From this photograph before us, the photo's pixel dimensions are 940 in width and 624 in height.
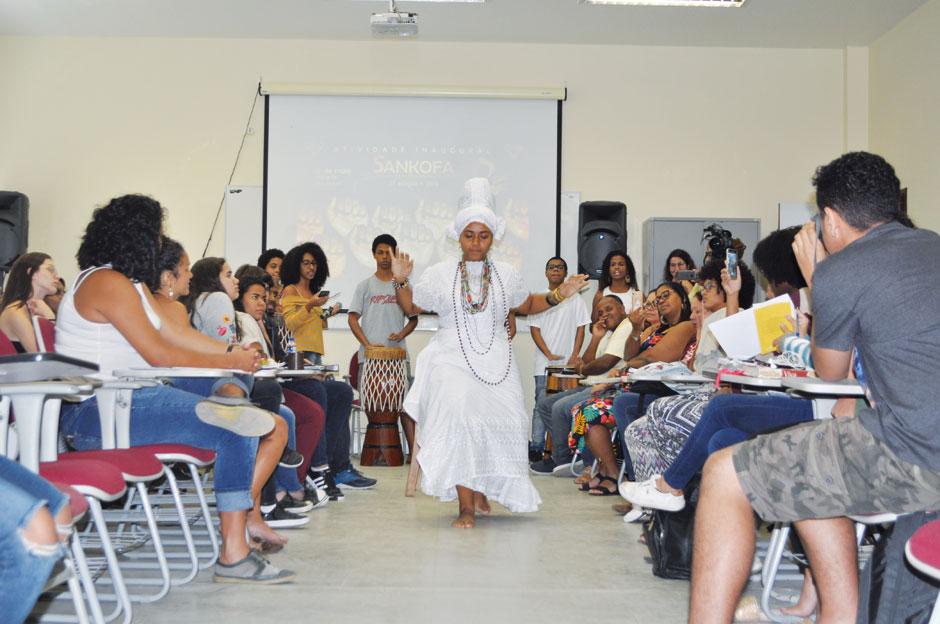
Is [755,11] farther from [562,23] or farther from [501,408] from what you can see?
[501,408]

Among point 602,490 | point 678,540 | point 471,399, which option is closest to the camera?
point 678,540

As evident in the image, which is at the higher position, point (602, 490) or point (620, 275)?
point (620, 275)

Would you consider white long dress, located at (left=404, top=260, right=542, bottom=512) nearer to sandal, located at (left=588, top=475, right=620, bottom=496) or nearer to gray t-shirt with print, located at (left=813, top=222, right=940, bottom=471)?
sandal, located at (left=588, top=475, right=620, bottom=496)

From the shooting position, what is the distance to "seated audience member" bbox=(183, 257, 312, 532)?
4.09 m

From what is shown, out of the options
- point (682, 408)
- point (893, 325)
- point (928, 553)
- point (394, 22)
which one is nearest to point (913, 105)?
point (394, 22)

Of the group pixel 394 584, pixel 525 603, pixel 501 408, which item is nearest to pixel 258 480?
pixel 394 584

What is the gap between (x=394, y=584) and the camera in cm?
321

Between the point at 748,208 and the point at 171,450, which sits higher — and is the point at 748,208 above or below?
above

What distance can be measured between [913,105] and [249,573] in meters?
6.57

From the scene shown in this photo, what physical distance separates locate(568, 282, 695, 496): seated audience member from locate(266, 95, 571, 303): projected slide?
2.93 metres

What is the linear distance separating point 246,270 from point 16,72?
485 centimetres

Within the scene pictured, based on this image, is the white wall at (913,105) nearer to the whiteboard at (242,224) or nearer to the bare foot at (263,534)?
the whiteboard at (242,224)

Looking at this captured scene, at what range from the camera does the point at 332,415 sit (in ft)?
17.9

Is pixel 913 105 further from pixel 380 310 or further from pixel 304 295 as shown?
pixel 304 295
